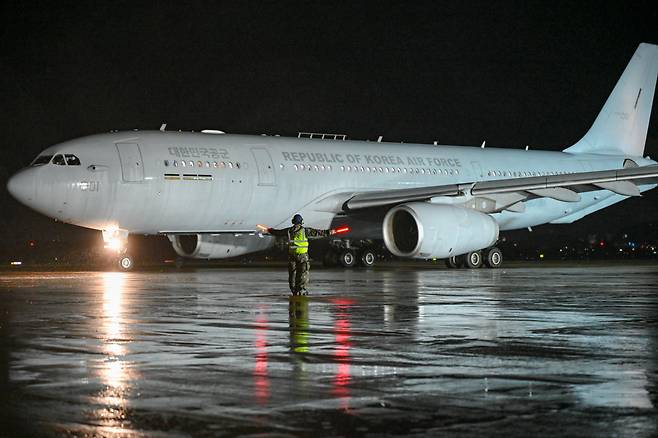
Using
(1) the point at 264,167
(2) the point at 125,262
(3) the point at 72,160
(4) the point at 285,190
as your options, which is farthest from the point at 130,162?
(4) the point at 285,190

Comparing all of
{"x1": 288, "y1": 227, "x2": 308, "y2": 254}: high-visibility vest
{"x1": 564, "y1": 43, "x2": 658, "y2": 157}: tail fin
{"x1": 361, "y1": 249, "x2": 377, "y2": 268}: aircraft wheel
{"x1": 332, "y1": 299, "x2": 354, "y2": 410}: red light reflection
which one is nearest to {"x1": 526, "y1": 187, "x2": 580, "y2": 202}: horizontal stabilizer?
{"x1": 361, "y1": 249, "x2": 377, "y2": 268}: aircraft wheel

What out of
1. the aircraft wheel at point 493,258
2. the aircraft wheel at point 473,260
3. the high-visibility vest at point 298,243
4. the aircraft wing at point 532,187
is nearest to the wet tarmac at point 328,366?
the high-visibility vest at point 298,243

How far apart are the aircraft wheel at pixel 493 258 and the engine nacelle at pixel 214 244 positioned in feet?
24.0

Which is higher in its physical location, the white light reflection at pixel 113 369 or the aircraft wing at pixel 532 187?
the aircraft wing at pixel 532 187

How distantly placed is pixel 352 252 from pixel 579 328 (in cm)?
2448

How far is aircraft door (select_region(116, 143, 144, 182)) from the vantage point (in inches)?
1182

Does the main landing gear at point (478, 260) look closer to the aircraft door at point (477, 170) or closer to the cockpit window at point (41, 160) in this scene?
the aircraft door at point (477, 170)

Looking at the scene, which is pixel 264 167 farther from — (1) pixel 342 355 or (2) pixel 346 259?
(1) pixel 342 355

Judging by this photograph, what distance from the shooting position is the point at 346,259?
3744 centimetres

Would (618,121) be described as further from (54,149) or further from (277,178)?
(54,149)

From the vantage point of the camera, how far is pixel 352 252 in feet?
123

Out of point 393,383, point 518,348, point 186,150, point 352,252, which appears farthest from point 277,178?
point 393,383

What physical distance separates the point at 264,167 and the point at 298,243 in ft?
42.1

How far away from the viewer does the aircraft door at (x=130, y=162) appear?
98.5 feet
